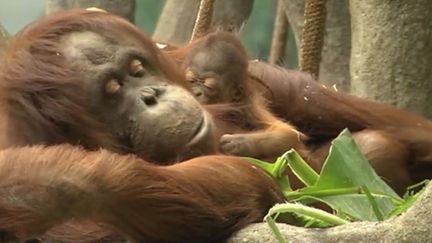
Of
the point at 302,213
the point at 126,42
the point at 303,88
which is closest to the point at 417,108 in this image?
the point at 303,88

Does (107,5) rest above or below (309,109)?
below

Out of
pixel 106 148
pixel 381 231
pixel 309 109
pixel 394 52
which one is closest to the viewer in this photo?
pixel 381 231

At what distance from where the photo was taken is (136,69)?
7.09 feet

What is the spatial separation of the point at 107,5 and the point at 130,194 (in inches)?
108

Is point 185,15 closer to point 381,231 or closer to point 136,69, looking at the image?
point 136,69

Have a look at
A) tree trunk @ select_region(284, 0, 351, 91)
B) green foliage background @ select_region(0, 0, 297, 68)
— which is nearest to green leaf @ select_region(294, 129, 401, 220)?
tree trunk @ select_region(284, 0, 351, 91)

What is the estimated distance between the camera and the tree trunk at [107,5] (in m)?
4.31

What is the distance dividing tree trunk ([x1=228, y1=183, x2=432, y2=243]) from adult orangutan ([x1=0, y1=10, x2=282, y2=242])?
14 cm

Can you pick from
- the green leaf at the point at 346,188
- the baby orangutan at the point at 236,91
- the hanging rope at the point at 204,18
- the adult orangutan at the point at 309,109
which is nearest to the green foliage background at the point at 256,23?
the hanging rope at the point at 204,18

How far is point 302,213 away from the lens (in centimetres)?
179

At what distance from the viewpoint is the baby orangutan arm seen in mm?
1615

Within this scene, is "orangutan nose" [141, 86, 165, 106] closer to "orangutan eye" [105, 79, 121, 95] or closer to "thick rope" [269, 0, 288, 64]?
"orangutan eye" [105, 79, 121, 95]

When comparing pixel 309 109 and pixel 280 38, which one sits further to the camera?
pixel 280 38

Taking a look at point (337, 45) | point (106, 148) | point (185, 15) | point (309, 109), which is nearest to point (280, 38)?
point (185, 15)
